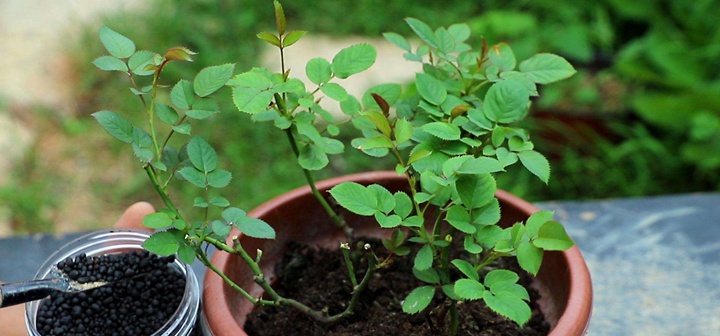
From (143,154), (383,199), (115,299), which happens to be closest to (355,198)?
(383,199)

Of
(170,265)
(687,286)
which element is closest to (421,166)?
(170,265)

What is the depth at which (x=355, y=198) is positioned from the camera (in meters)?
0.81

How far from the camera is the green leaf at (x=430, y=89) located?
90 cm

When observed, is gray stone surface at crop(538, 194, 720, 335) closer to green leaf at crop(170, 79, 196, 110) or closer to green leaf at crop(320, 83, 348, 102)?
green leaf at crop(320, 83, 348, 102)

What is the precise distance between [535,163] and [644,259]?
0.64 metres

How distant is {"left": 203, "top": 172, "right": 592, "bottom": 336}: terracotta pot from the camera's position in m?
0.88

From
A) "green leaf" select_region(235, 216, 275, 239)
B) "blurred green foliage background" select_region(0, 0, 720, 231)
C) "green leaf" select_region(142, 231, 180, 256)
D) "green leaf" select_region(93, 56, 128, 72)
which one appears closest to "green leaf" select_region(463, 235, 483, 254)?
"green leaf" select_region(235, 216, 275, 239)

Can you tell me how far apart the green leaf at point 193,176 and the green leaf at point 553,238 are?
1.21 feet

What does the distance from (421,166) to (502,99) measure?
121 millimetres

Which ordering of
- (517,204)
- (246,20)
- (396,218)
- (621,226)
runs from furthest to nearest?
(246,20)
(621,226)
(517,204)
(396,218)

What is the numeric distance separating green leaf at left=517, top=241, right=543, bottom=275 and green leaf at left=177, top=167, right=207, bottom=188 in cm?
35

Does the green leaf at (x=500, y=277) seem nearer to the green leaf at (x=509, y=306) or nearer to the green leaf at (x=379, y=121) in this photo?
the green leaf at (x=509, y=306)

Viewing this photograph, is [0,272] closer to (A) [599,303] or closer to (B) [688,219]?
(A) [599,303]

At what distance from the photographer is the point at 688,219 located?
143 centimetres
